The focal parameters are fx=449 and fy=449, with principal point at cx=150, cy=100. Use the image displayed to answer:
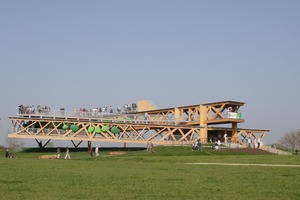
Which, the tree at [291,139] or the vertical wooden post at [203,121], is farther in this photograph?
the tree at [291,139]

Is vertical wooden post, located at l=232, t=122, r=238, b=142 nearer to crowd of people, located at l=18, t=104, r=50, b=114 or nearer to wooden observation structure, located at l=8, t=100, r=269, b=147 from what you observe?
wooden observation structure, located at l=8, t=100, r=269, b=147

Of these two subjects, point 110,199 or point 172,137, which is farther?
point 172,137

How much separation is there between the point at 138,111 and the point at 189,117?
40.3 ft

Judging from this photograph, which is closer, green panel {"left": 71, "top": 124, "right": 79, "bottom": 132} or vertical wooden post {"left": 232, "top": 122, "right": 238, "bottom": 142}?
green panel {"left": 71, "top": 124, "right": 79, "bottom": 132}

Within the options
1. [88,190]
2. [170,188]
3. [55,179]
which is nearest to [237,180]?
[170,188]

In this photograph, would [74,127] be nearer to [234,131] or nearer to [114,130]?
[114,130]

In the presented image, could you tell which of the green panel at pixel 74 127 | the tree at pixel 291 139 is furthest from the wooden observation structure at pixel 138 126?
the tree at pixel 291 139

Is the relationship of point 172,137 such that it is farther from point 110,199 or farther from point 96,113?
point 110,199

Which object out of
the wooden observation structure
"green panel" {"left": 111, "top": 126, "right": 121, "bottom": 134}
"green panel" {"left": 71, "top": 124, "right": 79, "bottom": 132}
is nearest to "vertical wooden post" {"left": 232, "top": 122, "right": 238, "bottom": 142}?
the wooden observation structure

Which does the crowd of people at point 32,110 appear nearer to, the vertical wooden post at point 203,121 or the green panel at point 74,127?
the green panel at point 74,127

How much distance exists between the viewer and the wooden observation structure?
6612cm

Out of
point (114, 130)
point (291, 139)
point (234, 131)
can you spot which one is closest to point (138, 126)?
point (114, 130)

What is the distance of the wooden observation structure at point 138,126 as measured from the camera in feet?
217

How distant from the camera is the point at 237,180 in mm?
17422
